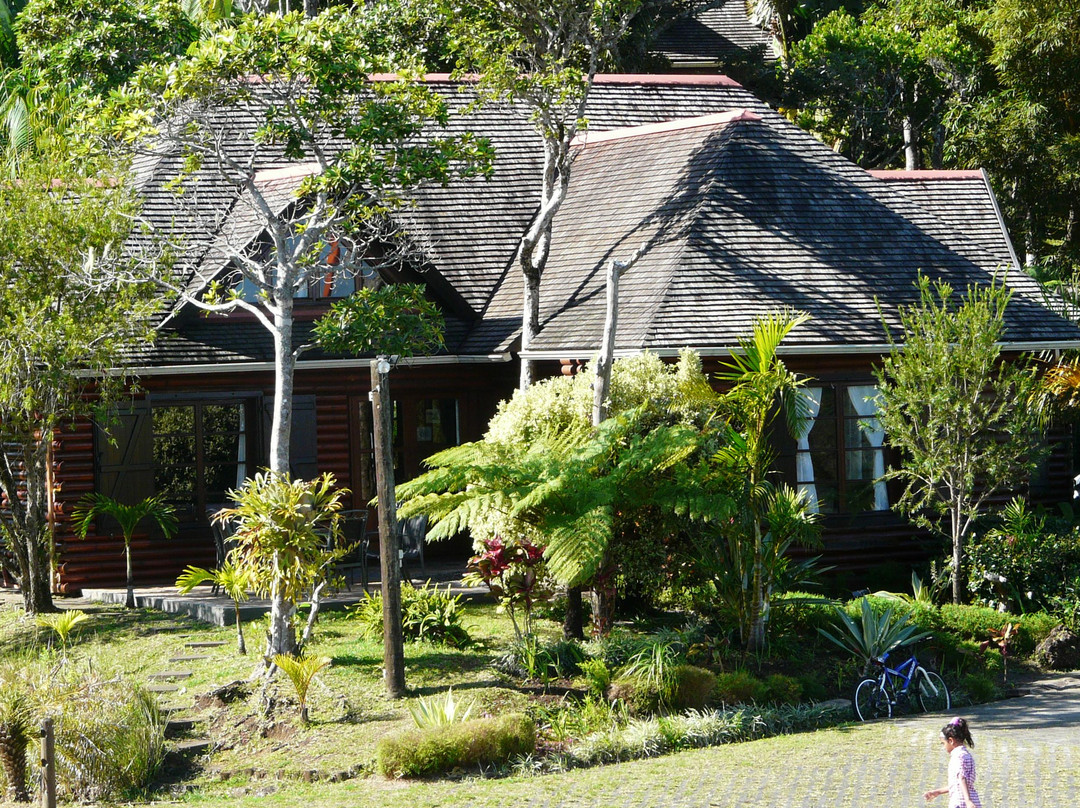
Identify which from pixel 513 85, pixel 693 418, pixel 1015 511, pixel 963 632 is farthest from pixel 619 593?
pixel 513 85

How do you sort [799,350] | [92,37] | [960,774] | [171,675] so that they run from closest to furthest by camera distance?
[960,774]
[171,675]
[799,350]
[92,37]

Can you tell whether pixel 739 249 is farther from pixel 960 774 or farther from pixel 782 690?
pixel 960 774

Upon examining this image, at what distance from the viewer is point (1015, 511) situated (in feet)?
53.1

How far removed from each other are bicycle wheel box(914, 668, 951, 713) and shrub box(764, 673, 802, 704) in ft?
3.80

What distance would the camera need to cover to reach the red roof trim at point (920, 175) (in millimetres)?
21859

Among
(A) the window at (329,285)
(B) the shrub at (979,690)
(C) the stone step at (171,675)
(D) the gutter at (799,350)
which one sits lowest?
(B) the shrub at (979,690)

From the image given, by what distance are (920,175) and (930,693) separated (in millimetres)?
11755

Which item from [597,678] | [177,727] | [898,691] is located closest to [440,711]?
[597,678]

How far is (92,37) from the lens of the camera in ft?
64.5

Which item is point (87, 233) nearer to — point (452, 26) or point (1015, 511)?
point (452, 26)

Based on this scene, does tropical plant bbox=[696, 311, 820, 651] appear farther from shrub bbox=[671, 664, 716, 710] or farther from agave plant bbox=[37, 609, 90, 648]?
agave plant bbox=[37, 609, 90, 648]

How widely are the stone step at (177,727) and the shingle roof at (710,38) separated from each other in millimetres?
27038

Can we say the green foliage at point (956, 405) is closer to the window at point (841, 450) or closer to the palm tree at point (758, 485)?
the window at point (841, 450)

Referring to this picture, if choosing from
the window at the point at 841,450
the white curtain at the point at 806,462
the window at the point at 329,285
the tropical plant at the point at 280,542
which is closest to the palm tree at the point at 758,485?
the white curtain at the point at 806,462
